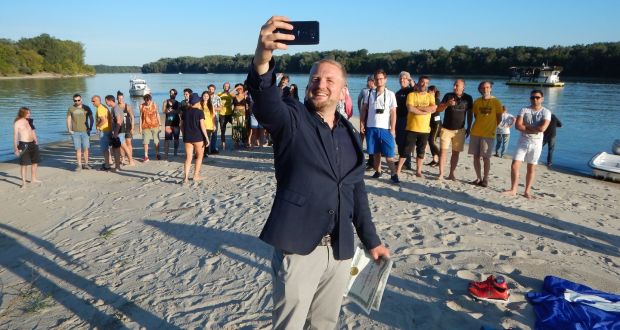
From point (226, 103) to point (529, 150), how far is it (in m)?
7.24

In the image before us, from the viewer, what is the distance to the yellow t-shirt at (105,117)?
8284mm

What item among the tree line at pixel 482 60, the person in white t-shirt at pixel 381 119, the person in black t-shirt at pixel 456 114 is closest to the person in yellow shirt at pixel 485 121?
the person in black t-shirt at pixel 456 114

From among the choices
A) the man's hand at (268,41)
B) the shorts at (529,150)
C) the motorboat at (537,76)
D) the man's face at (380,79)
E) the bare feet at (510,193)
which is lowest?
the bare feet at (510,193)

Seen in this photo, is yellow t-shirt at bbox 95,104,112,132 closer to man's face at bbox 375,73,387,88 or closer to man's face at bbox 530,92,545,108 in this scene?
man's face at bbox 375,73,387,88

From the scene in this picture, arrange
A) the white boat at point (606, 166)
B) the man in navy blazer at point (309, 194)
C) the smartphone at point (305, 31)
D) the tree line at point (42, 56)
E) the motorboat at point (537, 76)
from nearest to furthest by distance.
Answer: the smartphone at point (305, 31) → the man in navy blazer at point (309, 194) → the white boat at point (606, 166) → the motorboat at point (537, 76) → the tree line at point (42, 56)

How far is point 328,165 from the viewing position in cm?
185

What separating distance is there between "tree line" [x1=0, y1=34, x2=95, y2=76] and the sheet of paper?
112873 mm

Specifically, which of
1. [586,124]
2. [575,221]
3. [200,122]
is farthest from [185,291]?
[586,124]

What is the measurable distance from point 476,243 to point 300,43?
384 cm

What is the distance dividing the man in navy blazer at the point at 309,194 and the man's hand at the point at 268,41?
19cm

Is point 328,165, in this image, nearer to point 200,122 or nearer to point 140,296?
point 140,296

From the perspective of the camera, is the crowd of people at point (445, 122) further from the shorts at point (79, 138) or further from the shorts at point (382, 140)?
the shorts at point (79, 138)

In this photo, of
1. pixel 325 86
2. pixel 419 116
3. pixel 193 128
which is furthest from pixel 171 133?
pixel 325 86

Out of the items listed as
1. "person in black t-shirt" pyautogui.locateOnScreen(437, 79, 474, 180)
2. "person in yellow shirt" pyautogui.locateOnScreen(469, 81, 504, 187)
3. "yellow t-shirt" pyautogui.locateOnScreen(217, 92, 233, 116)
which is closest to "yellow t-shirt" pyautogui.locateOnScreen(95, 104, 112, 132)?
"yellow t-shirt" pyautogui.locateOnScreen(217, 92, 233, 116)
